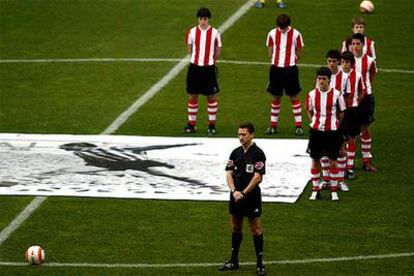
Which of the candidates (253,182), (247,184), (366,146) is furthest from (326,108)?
(253,182)

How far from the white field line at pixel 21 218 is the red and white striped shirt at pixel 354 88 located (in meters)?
5.19

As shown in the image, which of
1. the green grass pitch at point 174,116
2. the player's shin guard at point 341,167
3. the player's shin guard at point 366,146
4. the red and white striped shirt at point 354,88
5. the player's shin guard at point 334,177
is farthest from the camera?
the player's shin guard at point 366,146

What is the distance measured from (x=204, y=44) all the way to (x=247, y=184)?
8760 millimetres

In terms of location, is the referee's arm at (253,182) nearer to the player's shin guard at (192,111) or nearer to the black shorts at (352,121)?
the black shorts at (352,121)

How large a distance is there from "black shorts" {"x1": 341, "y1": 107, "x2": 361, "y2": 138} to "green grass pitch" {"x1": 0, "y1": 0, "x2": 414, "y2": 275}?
2.55 ft

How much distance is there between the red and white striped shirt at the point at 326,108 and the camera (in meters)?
21.0

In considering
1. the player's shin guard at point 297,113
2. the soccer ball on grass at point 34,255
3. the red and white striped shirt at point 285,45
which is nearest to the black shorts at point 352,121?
the player's shin guard at point 297,113

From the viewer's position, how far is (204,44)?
2584 centimetres

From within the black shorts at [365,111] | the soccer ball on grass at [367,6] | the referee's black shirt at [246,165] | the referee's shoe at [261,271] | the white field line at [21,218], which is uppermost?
the soccer ball on grass at [367,6]

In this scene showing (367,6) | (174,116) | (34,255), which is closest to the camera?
(34,255)

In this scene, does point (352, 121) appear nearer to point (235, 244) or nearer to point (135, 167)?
point (135, 167)

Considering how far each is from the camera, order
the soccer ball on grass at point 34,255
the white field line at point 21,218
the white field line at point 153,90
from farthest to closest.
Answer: the white field line at point 153,90 < the white field line at point 21,218 < the soccer ball on grass at point 34,255

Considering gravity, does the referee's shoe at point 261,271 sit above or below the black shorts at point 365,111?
below

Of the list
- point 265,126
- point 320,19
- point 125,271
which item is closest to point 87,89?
point 265,126
